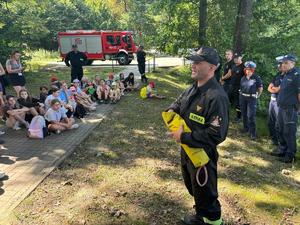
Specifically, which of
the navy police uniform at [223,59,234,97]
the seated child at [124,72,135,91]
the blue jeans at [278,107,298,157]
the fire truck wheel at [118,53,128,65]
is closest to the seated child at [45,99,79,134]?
the navy police uniform at [223,59,234,97]

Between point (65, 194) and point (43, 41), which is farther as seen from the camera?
point (43, 41)

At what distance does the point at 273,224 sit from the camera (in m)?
4.48

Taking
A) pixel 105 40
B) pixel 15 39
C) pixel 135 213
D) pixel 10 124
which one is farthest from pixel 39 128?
pixel 105 40

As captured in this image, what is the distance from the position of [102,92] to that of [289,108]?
719cm

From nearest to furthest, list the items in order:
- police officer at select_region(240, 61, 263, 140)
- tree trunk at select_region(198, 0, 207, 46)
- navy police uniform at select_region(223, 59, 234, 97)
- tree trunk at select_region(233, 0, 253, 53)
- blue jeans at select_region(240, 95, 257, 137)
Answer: police officer at select_region(240, 61, 263, 140) → blue jeans at select_region(240, 95, 257, 137) → navy police uniform at select_region(223, 59, 234, 97) → tree trunk at select_region(233, 0, 253, 53) → tree trunk at select_region(198, 0, 207, 46)

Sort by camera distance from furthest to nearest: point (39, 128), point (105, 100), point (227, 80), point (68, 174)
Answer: point (105, 100)
point (227, 80)
point (39, 128)
point (68, 174)

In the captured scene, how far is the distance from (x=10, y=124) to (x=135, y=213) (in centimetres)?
515

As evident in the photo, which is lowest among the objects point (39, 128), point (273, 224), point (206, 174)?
point (273, 224)

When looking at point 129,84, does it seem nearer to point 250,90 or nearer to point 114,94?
point 114,94

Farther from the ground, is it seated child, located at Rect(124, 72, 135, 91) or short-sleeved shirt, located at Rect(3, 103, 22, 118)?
short-sleeved shirt, located at Rect(3, 103, 22, 118)

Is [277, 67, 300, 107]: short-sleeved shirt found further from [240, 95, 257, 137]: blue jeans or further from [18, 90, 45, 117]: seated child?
[18, 90, 45, 117]: seated child

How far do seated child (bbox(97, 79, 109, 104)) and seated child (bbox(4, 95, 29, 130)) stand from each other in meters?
3.82

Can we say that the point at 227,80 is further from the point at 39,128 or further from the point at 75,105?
the point at 39,128

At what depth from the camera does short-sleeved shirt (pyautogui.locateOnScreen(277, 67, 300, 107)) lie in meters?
6.14
